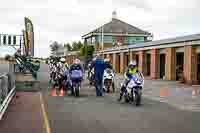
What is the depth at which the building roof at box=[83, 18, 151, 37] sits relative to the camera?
3459 inches

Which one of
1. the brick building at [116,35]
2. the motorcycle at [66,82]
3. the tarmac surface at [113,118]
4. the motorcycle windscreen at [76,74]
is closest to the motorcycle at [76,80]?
the motorcycle windscreen at [76,74]

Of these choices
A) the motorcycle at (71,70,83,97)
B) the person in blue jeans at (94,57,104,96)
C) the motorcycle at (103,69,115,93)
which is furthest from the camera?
the motorcycle at (103,69,115,93)

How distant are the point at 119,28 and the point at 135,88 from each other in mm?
75956

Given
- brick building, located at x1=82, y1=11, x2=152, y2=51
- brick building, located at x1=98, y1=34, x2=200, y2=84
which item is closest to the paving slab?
brick building, located at x1=98, y1=34, x2=200, y2=84

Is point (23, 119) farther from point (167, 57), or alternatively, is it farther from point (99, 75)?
point (167, 57)

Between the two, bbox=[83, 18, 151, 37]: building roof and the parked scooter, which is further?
bbox=[83, 18, 151, 37]: building roof

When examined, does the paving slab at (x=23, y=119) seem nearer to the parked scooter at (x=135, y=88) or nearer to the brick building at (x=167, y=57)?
the parked scooter at (x=135, y=88)

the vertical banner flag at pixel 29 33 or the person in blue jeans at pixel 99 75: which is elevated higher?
the vertical banner flag at pixel 29 33

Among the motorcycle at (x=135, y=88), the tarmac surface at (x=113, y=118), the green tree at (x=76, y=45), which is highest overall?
the green tree at (x=76, y=45)

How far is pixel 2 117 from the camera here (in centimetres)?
1154

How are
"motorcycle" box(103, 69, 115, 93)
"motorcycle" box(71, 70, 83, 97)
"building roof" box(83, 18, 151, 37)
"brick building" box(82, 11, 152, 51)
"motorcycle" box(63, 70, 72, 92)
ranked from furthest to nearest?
"building roof" box(83, 18, 151, 37) < "brick building" box(82, 11, 152, 51) < "motorcycle" box(103, 69, 115, 93) < "motorcycle" box(63, 70, 72, 92) < "motorcycle" box(71, 70, 83, 97)

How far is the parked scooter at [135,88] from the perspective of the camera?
49.5ft

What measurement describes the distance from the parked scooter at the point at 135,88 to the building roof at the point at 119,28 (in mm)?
71252

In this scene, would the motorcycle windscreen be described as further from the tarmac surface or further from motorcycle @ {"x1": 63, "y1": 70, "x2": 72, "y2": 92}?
the tarmac surface
